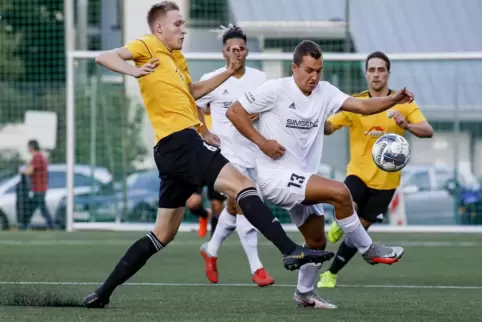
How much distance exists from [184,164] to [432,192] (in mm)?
12942

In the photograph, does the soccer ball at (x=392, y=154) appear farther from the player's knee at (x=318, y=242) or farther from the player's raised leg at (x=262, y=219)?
the player's raised leg at (x=262, y=219)

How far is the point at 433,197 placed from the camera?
19969 millimetres

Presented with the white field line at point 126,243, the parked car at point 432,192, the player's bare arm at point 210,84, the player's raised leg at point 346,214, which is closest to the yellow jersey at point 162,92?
the player's bare arm at point 210,84

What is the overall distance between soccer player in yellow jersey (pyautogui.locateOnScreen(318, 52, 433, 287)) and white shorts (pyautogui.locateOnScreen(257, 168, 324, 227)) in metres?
2.29

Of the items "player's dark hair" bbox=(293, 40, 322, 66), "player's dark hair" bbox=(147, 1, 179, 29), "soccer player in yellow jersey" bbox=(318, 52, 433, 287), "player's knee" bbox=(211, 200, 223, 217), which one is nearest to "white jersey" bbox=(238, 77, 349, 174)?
"player's dark hair" bbox=(293, 40, 322, 66)

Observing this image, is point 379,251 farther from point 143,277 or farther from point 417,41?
point 417,41

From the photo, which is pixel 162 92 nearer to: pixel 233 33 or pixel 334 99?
pixel 334 99

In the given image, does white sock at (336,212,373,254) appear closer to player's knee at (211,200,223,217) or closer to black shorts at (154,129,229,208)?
black shorts at (154,129,229,208)

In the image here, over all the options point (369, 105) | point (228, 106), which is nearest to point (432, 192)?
point (228, 106)

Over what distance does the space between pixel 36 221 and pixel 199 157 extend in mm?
14813

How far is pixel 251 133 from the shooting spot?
8094 millimetres

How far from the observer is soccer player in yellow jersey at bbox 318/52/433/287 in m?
10.4

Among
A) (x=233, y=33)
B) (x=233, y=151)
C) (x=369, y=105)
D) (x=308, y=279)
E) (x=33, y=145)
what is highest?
(x=233, y=33)

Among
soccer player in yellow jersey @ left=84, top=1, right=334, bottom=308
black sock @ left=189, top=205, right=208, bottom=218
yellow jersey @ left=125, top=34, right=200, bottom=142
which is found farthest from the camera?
black sock @ left=189, top=205, right=208, bottom=218
